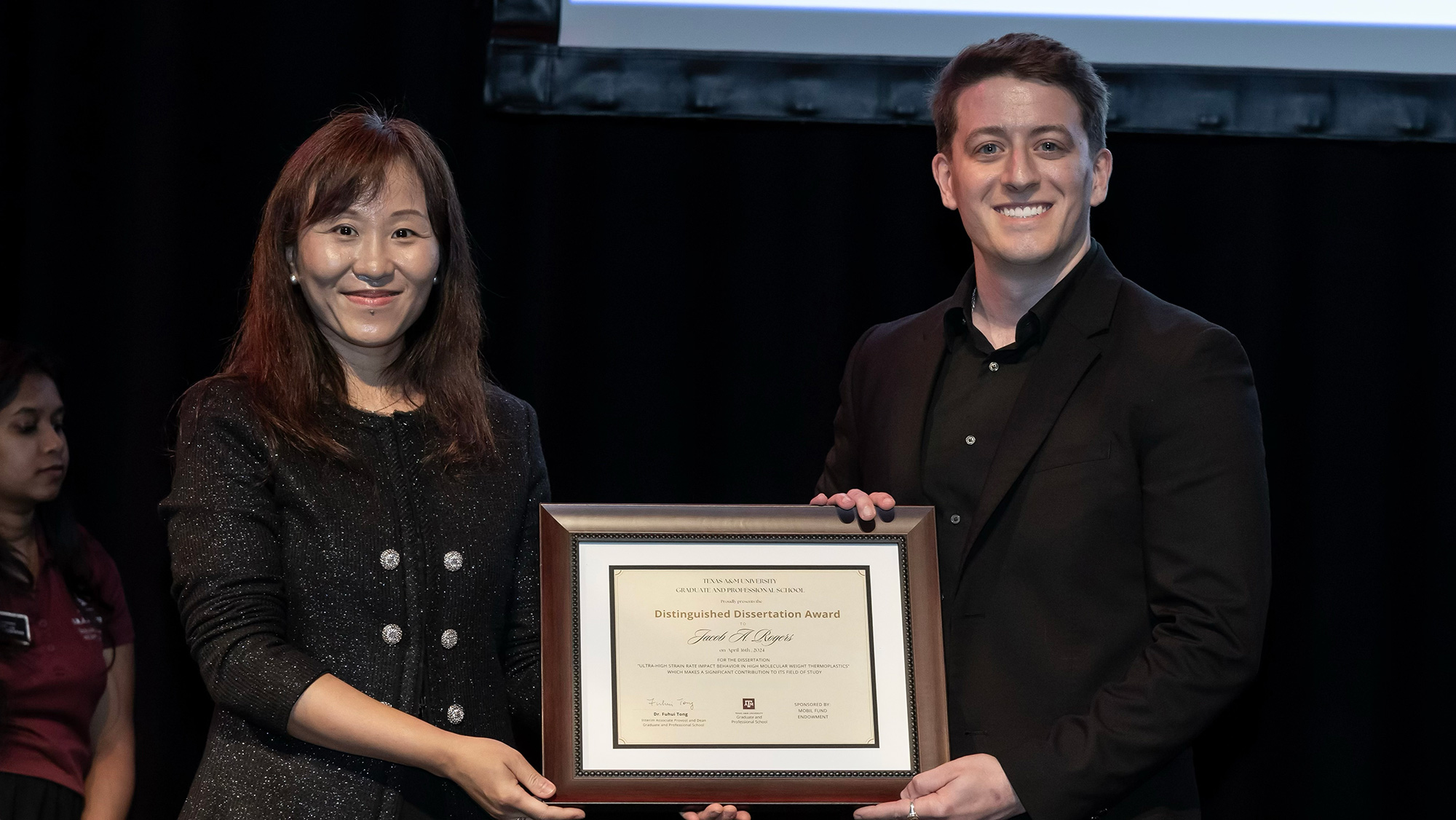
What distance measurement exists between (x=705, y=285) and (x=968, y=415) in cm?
112

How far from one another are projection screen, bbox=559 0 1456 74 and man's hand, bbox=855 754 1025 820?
5.78 ft

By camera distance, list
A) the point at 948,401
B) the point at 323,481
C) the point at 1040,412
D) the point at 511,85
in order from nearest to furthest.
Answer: the point at 323,481 < the point at 1040,412 < the point at 948,401 < the point at 511,85

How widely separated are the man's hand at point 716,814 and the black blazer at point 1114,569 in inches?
14.5

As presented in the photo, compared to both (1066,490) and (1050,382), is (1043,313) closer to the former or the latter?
(1050,382)

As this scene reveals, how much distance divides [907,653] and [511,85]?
1715mm

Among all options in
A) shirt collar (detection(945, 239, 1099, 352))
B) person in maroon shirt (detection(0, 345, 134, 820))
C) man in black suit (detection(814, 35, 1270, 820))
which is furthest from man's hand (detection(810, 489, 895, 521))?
person in maroon shirt (detection(0, 345, 134, 820))

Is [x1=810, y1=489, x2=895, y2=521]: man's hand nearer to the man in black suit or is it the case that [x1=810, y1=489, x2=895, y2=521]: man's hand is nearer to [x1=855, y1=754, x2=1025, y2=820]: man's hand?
the man in black suit

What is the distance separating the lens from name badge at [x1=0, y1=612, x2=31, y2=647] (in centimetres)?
291

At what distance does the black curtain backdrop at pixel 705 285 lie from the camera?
3.17m

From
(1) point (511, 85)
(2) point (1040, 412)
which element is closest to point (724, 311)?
(1) point (511, 85)

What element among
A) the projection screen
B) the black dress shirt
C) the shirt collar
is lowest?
the black dress shirt

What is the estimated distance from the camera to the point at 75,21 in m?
3.19

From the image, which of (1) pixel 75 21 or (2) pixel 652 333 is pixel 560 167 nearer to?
(2) pixel 652 333
